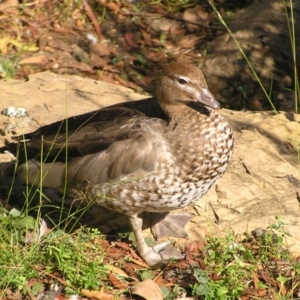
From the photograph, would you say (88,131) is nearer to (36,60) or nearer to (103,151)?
(103,151)

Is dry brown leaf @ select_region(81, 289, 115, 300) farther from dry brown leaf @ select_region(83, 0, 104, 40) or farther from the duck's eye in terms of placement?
dry brown leaf @ select_region(83, 0, 104, 40)

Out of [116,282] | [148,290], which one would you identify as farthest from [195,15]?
[148,290]

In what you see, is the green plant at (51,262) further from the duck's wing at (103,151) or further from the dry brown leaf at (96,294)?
the duck's wing at (103,151)

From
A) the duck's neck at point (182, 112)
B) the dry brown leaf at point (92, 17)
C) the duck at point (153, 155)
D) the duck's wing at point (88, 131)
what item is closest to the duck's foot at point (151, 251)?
the duck at point (153, 155)

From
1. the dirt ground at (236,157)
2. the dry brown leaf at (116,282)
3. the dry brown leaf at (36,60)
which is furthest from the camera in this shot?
the dry brown leaf at (36,60)

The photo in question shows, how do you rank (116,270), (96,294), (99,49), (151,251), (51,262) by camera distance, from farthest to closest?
1. (99,49)
2. (151,251)
3. (116,270)
4. (51,262)
5. (96,294)

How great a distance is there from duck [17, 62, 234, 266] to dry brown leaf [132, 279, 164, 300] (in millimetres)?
328

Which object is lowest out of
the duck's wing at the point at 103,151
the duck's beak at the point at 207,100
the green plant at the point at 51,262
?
the green plant at the point at 51,262

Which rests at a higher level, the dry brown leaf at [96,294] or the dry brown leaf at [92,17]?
the dry brown leaf at [96,294]

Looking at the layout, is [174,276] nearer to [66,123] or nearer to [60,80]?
[66,123]

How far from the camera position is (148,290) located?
4.70 metres

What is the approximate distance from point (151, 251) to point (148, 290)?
0.53 m

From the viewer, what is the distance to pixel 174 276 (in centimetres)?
492

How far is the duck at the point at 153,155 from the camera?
4863mm
